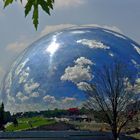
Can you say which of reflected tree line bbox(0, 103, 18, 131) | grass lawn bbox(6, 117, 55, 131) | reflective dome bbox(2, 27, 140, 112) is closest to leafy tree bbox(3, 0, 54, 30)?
reflective dome bbox(2, 27, 140, 112)

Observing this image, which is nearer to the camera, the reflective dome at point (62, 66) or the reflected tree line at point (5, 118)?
the reflective dome at point (62, 66)

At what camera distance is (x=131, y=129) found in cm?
4050

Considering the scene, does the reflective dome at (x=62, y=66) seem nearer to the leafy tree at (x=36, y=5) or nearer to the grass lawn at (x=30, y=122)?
the grass lawn at (x=30, y=122)

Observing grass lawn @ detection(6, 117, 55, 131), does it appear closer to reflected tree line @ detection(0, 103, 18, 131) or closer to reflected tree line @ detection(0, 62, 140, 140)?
reflected tree line @ detection(0, 103, 18, 131)

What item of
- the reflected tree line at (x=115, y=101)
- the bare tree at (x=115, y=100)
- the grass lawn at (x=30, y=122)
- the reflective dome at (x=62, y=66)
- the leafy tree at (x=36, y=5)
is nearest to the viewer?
the leafy tree at (x=36, y=5)

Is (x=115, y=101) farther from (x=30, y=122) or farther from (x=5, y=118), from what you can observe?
(x=5, y=118)

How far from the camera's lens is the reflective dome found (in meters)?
38.9

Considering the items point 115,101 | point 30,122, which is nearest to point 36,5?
point 115,101

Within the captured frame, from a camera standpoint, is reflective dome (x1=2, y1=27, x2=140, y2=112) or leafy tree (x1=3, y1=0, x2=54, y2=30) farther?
reflective dome (x1=2, y1=27, x2=140, y2=112)

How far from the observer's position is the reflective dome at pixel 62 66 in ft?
128

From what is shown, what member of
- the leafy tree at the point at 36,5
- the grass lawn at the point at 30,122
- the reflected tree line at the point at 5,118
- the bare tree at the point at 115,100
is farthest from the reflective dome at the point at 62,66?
the leafy tree at the point at 36,5

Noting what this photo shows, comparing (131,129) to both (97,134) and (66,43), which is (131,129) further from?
(66,43)

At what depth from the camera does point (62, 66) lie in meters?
40.2

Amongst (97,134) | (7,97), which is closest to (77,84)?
(97,134)
